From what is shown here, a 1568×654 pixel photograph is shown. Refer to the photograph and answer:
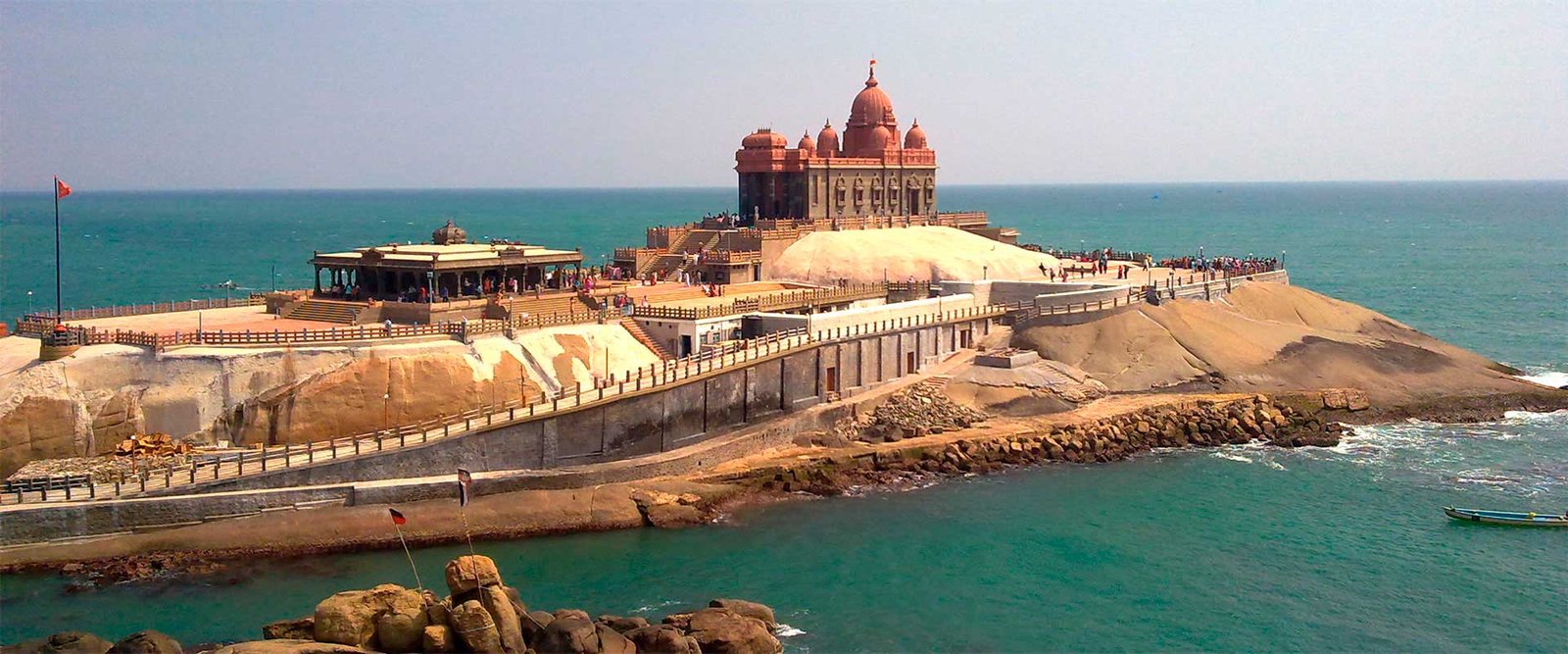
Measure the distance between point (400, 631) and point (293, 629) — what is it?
286 centimetres

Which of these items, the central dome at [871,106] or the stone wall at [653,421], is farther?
the central dome at [871,106]

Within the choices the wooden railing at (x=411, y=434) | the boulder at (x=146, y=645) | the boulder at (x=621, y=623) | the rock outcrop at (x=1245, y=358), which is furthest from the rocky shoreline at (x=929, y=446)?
the boulder at (x=621, y=623)

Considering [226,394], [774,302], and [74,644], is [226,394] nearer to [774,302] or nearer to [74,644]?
[74,644]

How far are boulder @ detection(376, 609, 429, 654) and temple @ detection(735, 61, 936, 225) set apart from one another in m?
51.3

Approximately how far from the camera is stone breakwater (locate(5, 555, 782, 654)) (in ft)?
107

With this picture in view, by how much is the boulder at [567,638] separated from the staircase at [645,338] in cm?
2397

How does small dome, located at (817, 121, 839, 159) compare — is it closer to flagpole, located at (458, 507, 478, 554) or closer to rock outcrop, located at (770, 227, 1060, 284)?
rock outcrop, located at (770, 227, 1060, 284)

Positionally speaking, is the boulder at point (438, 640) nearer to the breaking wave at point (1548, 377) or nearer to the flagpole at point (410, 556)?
the flagpole at point (410, 556)

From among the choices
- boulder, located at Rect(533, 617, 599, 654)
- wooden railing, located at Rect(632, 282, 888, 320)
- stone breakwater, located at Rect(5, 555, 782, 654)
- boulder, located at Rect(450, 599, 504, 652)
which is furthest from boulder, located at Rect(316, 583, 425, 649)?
wooden railing, located at Rect(632, 282, 888, 320)

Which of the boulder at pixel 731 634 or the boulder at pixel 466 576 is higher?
the boulder at pixel 466 576

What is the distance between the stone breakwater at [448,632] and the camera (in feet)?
107

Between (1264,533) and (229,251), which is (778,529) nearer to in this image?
(1264,533)

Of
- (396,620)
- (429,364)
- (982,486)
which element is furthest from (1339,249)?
(396,620)

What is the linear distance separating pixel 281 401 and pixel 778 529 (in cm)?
1704
